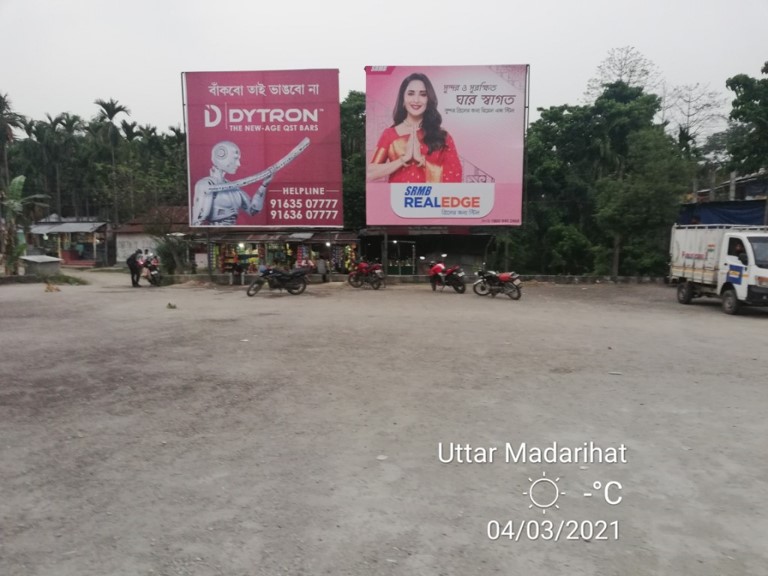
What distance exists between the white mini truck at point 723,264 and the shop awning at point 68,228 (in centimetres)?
3516

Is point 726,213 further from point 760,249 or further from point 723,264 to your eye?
point 760,249

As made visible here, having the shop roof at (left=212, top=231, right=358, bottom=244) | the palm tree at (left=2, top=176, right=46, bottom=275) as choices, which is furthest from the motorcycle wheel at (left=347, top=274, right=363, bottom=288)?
the palm tree at (left=2, top=176, right=46, bottom=275)

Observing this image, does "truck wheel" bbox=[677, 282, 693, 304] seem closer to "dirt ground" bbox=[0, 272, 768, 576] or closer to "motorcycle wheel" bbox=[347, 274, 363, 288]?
"dirt ground" bbox=[0, 272, 768, 576]

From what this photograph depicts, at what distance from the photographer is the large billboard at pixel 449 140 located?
18.9 metres

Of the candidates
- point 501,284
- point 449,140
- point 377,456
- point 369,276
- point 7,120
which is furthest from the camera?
point 7,120

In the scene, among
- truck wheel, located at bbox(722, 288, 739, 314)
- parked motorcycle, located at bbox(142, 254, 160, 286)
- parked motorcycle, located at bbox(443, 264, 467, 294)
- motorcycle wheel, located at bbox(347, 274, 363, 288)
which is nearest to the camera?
truck wheel, located at bbox(722, 288, 739, 314)

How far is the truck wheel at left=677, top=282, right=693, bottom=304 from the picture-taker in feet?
45.0

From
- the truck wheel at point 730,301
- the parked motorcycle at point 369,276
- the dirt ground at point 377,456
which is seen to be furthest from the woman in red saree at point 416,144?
the dirt ground at point 377,456

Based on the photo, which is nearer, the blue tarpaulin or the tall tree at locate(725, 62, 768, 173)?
the tall tree at locate(725, 62, 768, 173)

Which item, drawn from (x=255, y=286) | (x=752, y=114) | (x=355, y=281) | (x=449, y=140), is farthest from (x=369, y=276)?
(x=752, y=114)

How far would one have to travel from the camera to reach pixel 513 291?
1538 cm

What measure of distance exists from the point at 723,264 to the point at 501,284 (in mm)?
5464

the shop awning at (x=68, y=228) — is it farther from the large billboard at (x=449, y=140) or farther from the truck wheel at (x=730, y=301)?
the truck wheel at (x=730, y=301)

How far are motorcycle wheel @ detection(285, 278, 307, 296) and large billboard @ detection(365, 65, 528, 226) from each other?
4738mm
